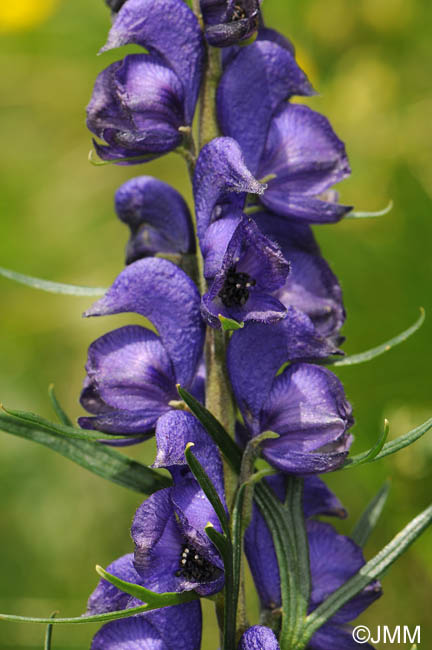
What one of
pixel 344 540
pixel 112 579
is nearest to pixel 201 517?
pixel 112 579

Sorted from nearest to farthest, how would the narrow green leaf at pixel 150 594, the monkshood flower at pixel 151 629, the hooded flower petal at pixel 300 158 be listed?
the narrow green leaf at pixel 150 594, the monkshood flower at pixel 151 629, the hooded flower petal at pixel 300 158

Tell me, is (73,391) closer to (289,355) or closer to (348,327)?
(348,327)

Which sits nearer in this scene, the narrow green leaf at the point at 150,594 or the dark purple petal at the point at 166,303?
the narrow green leaf at the point at 150,594

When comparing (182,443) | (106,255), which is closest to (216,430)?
(182,443)

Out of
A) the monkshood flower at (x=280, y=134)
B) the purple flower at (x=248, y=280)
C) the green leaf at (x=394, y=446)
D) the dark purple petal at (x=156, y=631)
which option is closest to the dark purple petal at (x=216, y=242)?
the purple flower at (x=248, y=280)

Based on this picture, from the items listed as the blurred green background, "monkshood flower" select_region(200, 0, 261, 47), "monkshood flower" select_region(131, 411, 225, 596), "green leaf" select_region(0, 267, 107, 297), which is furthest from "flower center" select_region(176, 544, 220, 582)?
the blurred green background

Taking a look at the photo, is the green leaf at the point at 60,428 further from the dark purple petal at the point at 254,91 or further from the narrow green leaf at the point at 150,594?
the dark purple petal at the point at 254,91
